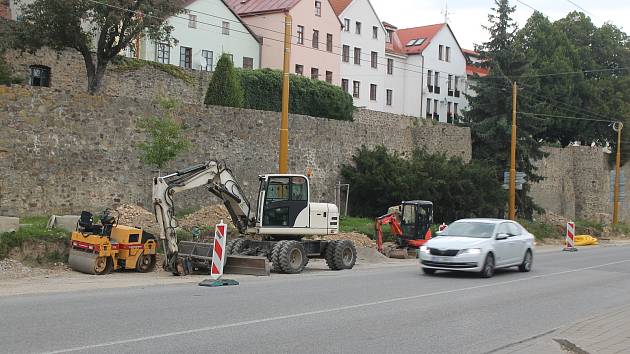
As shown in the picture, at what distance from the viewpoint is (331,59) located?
66312mm

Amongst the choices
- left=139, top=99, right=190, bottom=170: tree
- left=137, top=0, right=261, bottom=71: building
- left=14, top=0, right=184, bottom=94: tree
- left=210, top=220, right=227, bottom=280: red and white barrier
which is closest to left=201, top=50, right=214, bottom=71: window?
left=137, top=0, right=261, bottom=71: building

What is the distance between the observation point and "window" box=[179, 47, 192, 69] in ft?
182

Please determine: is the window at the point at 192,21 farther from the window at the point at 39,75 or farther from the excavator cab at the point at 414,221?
the excavator cab at the point at 414,221

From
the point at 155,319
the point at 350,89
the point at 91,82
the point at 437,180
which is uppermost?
the point at 350,89

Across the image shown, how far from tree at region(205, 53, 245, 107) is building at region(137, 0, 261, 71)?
49.6 feet

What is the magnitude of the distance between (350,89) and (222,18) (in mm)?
15553

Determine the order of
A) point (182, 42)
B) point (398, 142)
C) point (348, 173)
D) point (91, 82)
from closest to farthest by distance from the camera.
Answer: point (91, 82)
point (348, 173)
point (398, 142)
point (182, 42)

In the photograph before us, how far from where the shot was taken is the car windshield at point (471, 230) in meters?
20.9

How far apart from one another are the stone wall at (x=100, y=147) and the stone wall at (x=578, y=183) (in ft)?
98.4

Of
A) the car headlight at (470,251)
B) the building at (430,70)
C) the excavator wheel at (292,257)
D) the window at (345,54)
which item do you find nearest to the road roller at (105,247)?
the excavator wheel at (292,257)

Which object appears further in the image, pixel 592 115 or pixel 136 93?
pixel 592 115

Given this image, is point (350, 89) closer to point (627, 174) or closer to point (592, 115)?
point (592, 115)

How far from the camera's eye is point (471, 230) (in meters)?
21.1

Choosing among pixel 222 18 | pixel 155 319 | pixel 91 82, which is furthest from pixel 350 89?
pixel 155 319
